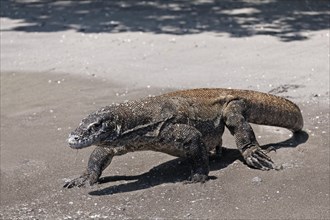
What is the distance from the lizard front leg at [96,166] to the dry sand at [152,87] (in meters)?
0.11

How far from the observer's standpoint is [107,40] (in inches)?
600

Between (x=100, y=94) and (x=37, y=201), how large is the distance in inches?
163

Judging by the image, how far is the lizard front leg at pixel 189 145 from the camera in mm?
7980

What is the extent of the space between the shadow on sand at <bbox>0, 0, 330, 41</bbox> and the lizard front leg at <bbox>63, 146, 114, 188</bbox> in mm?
7109

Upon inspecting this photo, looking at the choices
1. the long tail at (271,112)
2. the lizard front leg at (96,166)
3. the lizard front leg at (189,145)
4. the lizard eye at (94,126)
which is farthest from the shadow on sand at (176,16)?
the lizard eye at (94,126)

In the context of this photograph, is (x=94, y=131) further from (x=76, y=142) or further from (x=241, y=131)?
(x=241, y=131)

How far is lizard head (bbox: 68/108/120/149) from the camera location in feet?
24.6

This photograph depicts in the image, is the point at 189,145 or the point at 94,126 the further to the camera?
the point at 189,145

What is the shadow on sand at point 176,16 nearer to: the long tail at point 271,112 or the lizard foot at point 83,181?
the long tail at point 271,112

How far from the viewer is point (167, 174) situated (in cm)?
837

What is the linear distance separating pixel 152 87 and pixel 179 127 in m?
4.04

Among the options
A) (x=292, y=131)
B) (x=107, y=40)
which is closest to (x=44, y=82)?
(x=107, y=40)

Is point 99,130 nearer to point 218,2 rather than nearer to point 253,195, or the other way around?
point 253,195

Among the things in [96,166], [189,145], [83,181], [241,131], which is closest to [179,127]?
[189,145]
